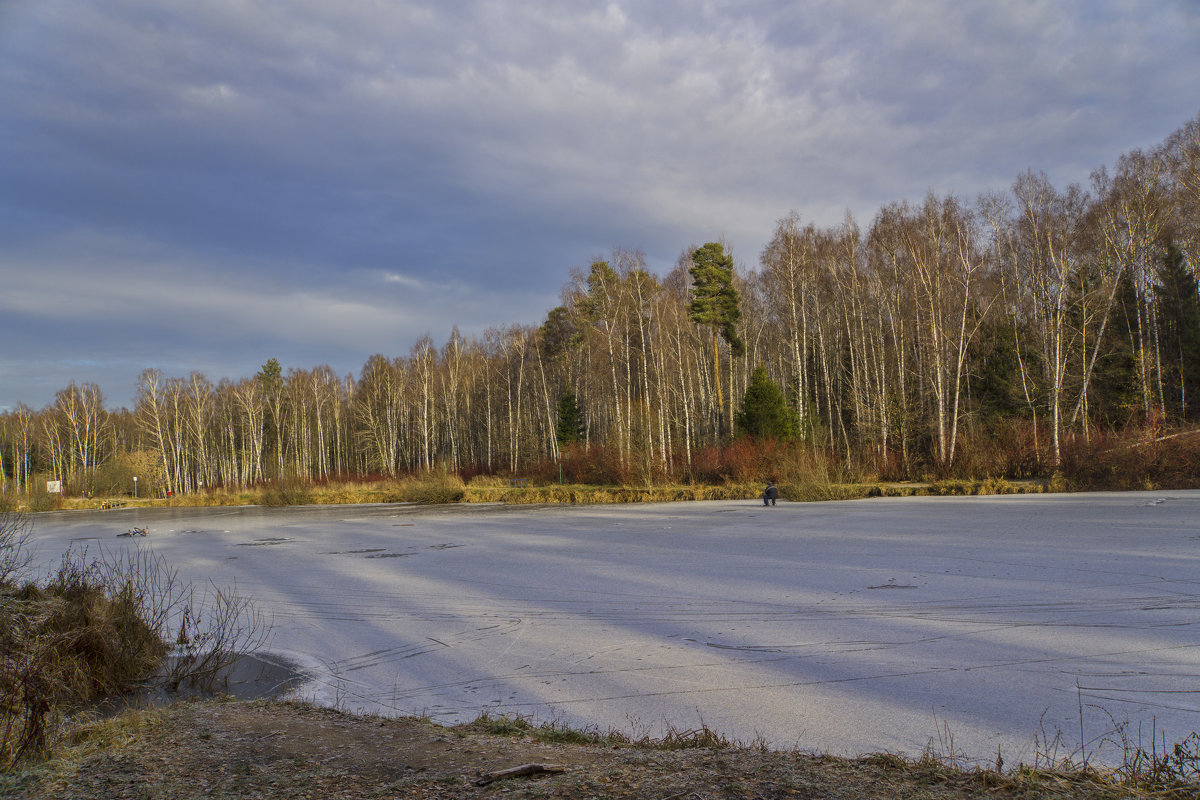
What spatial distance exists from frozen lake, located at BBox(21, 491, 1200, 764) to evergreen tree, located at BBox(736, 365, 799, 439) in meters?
15.1

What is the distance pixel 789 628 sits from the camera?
761cm

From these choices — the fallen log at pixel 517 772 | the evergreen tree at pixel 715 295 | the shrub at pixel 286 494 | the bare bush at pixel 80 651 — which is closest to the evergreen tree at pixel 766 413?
the evergreen tree at pixel 715 295

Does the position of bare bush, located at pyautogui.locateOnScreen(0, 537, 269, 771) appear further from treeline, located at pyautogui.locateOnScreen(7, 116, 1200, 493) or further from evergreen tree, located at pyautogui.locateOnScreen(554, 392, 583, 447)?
evergreen tree, located at pyautogui.locateOnScreen(554, 392, 583, 447)

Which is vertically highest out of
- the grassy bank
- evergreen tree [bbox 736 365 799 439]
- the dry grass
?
evergreen tree [bbox 736 365 799 439]

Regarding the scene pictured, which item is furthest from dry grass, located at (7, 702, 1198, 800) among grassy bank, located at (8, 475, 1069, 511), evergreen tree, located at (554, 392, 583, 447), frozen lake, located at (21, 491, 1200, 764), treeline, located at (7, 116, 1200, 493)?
evergreen tree, located at (554, 392, 583, 447)

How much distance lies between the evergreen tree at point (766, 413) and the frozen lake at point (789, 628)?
49.5 ft

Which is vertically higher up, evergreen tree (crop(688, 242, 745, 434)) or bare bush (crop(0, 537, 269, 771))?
evergreen tree (crop(688, 242, 745, 434))

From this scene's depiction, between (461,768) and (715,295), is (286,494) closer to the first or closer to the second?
(715,295)

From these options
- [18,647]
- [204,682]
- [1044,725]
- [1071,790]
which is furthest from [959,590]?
[18,647]

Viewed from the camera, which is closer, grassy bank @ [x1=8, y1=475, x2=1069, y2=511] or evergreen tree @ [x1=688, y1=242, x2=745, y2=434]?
grassy bank @ [x1=8, y1=475, x2=1069, y2=511]

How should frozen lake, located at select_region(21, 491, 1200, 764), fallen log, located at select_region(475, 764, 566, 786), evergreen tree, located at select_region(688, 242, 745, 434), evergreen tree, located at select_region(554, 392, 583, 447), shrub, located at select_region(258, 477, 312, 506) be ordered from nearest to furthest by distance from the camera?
fallen log, located at select_region(475, 764, 566, 786), frozen lake, located at select_region(21, 491, 1200, 764), evergreen tree, located at select_region(688, 242, 745, 434), shrub, located at select_region(258, 477, 312, 506), evergreen tree, located at select_region(554, 392, 583, 447)

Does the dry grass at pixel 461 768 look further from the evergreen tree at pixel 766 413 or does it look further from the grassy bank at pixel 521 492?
the evergreen tree at pixel 766 413

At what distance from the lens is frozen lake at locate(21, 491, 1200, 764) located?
5.17 metres

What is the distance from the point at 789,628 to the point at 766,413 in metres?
24.5
